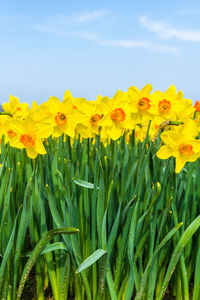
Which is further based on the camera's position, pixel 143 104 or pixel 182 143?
pixel 143 104

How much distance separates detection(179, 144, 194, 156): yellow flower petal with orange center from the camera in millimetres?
1633

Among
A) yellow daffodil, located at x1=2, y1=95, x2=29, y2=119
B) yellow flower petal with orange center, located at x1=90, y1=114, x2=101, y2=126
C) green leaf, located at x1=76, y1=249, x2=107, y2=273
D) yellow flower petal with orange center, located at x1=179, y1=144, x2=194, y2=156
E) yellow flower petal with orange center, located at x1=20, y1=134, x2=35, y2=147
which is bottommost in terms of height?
green leaf, located at x1=76, y1=249, x2=107, y2=273

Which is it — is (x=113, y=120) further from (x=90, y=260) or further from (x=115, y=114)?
(x=90, y=260)

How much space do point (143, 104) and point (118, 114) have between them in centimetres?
17

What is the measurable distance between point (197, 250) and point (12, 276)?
110cm

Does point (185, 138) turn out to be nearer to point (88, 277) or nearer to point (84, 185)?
point (84, 185)

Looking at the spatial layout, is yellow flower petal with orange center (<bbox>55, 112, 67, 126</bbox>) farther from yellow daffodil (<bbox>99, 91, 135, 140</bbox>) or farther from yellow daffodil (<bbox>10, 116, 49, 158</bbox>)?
yellow daffodil (<bbox>99, 91, 135, 140</bbox>)

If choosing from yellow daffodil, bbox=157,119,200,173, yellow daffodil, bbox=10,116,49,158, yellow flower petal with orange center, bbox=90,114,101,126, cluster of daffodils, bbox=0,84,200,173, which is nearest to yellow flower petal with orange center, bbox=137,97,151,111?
cluster of daffodils, bbox=0,84,200,173

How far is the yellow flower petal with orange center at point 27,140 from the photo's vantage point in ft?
5.57

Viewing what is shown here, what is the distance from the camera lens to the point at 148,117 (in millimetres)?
2020

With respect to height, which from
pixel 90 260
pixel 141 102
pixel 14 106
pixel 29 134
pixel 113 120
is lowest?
pixel 90 260

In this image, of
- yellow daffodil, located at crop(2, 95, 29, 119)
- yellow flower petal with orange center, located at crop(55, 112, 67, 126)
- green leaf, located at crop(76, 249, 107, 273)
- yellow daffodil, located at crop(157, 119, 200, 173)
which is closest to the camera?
green leaf, located at crop(76, 249, 107, 273)

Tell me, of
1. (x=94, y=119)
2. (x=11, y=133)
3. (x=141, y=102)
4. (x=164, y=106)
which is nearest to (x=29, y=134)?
(x=94, y=119)

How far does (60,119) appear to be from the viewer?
184 centimetres
